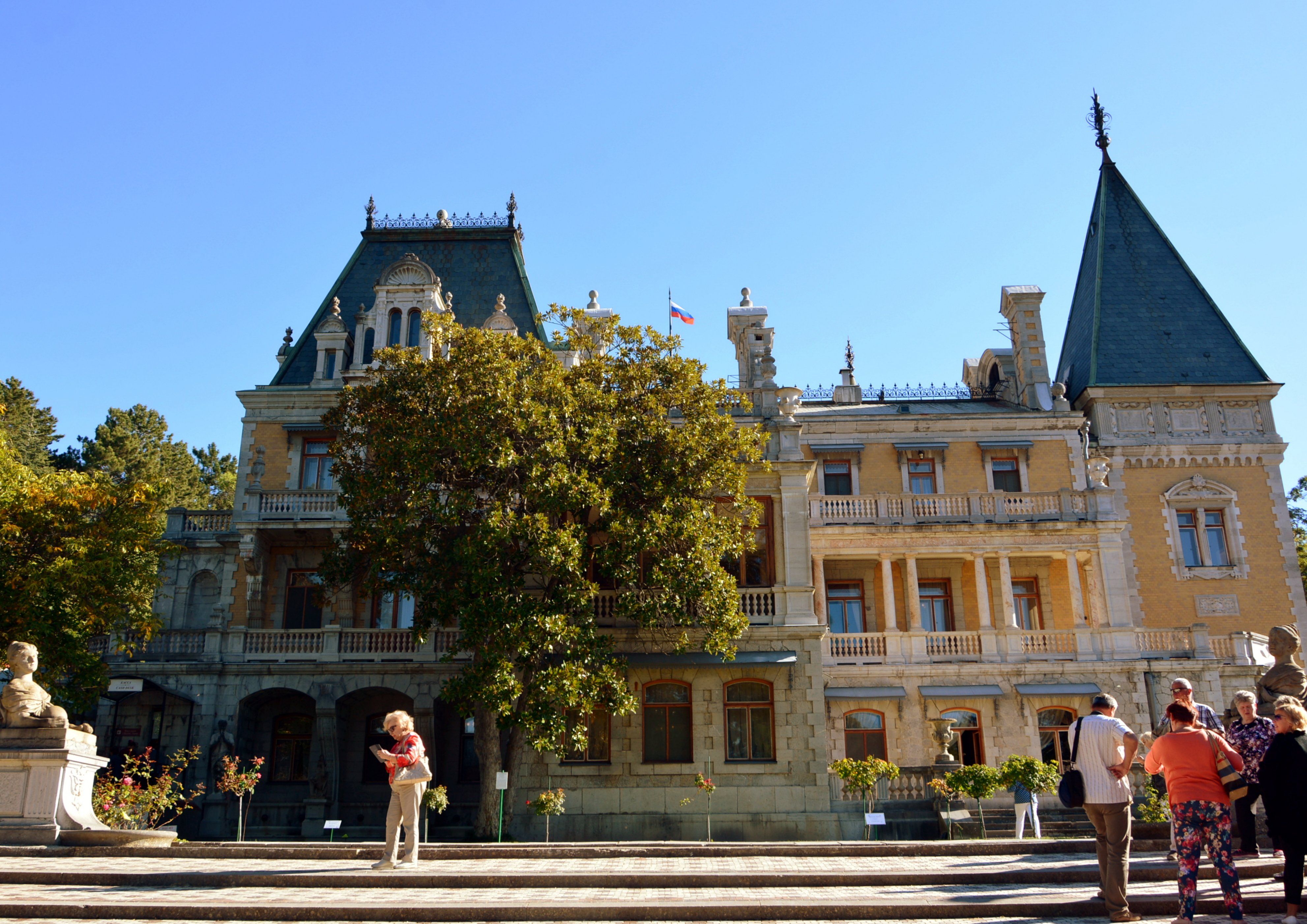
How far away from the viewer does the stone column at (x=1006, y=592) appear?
32938 mm

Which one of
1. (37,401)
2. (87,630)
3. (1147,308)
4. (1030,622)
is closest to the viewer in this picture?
(87,630)

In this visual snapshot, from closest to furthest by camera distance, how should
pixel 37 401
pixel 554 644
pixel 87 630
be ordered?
pixel 554 644, pixel 87 630, pixel 37 401

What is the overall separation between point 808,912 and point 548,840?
14.8m

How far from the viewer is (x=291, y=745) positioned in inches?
1219

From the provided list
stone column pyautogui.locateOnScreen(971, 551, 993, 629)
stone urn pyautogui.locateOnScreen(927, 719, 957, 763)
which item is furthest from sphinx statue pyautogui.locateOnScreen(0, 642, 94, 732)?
stone column pyautogui.locateOnScreen(971, 551, 993, 629)

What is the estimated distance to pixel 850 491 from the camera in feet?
120

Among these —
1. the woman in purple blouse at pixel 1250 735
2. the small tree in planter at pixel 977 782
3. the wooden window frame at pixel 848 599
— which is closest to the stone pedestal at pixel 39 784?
the woman in purple blouse at pixel 1250 735

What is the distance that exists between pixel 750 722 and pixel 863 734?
20.7ft

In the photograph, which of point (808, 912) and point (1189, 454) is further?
point (1189, 454)

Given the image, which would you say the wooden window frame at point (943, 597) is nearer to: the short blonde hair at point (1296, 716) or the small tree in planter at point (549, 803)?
the small tree in planter at point (549, 803)

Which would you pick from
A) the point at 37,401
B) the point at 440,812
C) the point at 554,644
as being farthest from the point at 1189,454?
the point at 37,401

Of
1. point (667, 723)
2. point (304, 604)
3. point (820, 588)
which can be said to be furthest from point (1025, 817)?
point (304, 604)

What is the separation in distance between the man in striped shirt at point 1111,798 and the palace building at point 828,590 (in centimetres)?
1495

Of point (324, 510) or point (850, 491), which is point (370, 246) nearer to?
point (324, 510)
